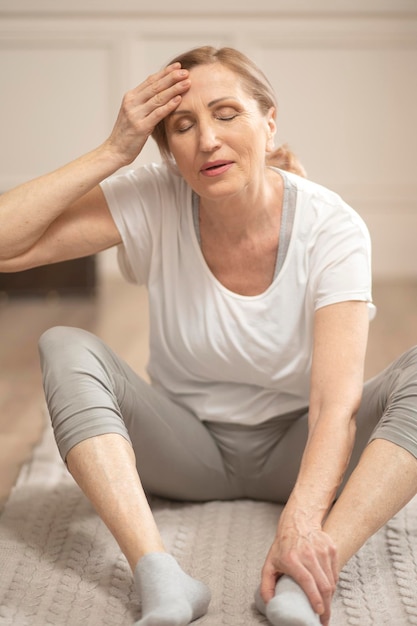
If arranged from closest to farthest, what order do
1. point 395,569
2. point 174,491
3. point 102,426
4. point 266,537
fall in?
point 102,426 < point 395,569 < point 266,537 < point 174,491

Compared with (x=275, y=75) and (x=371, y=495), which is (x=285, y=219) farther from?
(x=275, y=75)

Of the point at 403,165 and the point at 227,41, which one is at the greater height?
the point at 227,41

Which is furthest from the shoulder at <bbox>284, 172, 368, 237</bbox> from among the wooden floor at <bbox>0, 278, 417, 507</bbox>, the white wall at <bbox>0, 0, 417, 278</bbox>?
the white wall at <bbox>0, 0, 417, 278</bbox>

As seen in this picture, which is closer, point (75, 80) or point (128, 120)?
point (128, 120)

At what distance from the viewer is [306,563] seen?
4.25 ft

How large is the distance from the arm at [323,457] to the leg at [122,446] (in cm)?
15

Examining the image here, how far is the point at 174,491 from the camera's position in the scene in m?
1.84

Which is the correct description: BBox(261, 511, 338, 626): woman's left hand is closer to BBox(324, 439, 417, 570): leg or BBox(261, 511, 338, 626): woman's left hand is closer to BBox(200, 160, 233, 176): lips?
BBox(324, 439, 417, 570): leg

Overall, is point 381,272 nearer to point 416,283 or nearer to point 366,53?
point 416,283

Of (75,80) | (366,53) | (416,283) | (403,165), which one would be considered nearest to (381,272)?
(416,283)

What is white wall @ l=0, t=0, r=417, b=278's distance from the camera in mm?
4773

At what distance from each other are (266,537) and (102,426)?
1.48 ft

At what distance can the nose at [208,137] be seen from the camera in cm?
154

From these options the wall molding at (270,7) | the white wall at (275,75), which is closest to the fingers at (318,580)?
the white wall at (275,75)
